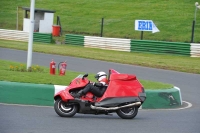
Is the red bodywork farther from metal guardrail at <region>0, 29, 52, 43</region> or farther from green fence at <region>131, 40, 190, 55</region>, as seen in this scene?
metal guardrail at <region>0, 29, 52, 43</region>

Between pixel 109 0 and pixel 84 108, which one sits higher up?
pixel 109 0

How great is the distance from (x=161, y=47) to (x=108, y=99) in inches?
713

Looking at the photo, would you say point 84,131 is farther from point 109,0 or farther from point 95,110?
point 109,0

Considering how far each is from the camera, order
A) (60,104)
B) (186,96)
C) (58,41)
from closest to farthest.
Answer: (60,104) < (186,96) < (58,41)

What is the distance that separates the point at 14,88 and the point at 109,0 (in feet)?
120

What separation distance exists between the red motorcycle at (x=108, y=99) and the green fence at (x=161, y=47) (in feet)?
56.2

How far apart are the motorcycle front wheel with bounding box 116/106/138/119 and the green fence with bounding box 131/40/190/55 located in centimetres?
1708

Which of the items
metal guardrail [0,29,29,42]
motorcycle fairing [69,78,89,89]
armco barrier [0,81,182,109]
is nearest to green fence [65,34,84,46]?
metal guardrail [0,29,29,42]

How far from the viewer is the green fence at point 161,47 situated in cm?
2739

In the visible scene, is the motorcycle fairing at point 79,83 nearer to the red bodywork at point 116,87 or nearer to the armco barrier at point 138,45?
the red bodywork at point 116,87

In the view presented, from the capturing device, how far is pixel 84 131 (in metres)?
8.55

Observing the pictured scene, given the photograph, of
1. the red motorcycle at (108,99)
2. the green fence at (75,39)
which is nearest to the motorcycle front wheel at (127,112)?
the red motorcycle at (108,99)

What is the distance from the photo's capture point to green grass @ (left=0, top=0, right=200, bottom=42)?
3531 centimetres

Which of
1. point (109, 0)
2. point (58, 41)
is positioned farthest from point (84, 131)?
point (109, 0)
